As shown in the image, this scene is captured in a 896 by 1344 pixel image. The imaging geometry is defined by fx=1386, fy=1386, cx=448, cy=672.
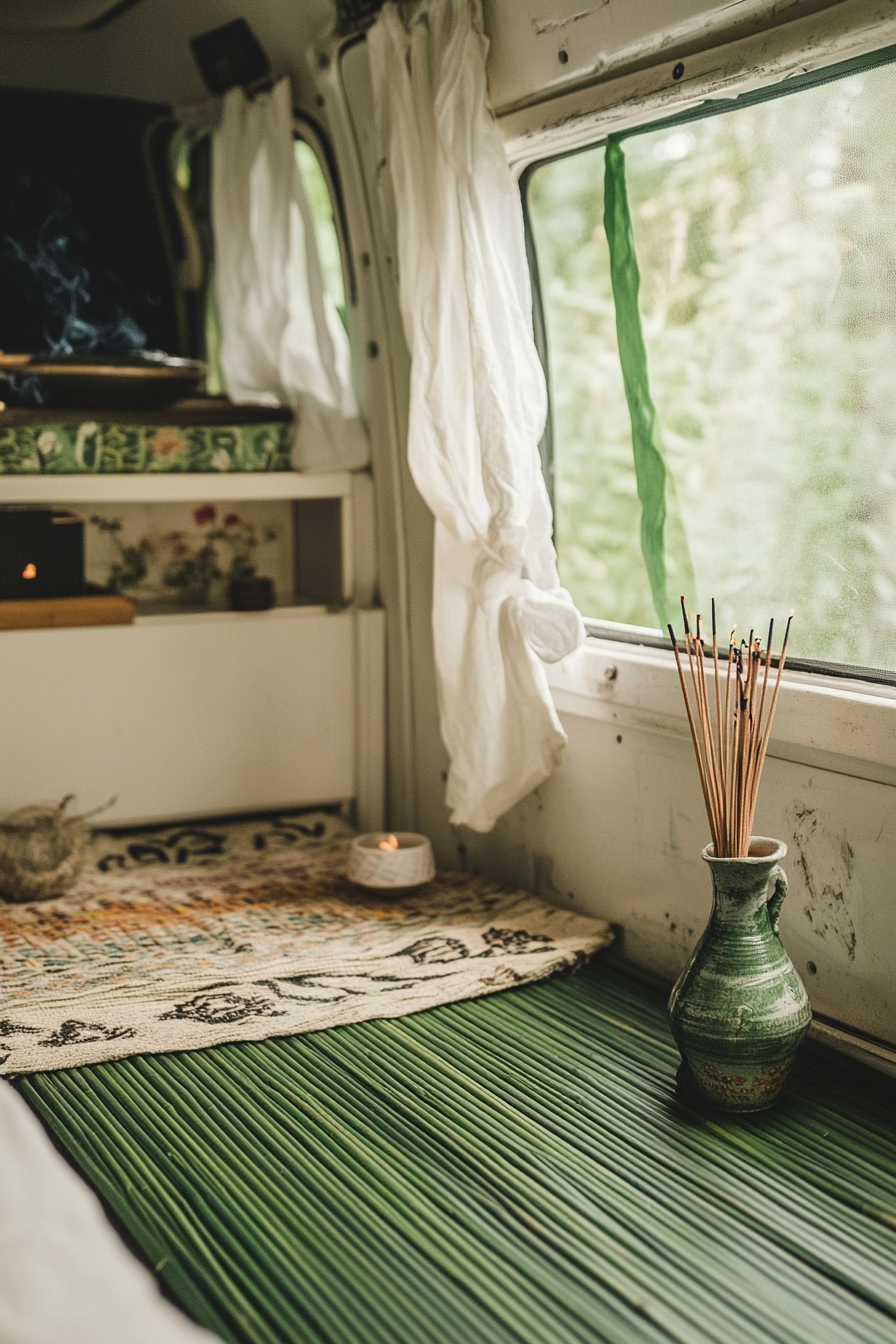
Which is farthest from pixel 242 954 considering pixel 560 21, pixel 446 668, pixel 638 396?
pixel 560 21

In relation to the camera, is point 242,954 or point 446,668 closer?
point 242,954

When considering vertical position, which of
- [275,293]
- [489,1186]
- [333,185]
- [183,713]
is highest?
[333,185]

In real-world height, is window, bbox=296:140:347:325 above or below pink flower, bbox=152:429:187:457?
above

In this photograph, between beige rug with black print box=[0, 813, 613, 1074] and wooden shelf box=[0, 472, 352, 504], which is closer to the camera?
beige rug with black print box=[0, 813, 613, 1074]

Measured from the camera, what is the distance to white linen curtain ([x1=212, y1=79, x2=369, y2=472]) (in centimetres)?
300

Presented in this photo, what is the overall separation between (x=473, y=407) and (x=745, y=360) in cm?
51

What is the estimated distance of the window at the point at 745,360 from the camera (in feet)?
6.45

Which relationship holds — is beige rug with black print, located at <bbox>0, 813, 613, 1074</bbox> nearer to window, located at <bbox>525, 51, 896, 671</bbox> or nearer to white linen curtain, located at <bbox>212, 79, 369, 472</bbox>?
window, located at <bbox>525, 51, 896, 671</bbox>

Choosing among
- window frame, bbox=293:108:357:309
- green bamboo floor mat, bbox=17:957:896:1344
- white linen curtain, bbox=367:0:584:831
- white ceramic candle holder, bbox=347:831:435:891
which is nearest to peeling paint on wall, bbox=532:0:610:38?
white linen curtain, bbox=367:0:584:831

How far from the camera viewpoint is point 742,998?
1.80 m

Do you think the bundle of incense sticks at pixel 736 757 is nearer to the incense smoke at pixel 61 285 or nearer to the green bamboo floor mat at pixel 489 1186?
the green bamboo floor mat at pixel 489 1186

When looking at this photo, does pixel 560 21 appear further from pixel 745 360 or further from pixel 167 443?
pixel 167 443

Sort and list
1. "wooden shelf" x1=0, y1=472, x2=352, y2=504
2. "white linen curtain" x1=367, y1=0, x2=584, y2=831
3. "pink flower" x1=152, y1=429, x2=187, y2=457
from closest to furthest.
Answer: "white linen curtain" x1=367, y1=0, x2=584, y2=831, "wooden shelf" x1=0, y1=472, x2=352, y2=504, "pink flower" x1=152, y1=429, x2=187, y2=457

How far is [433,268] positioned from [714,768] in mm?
1119
